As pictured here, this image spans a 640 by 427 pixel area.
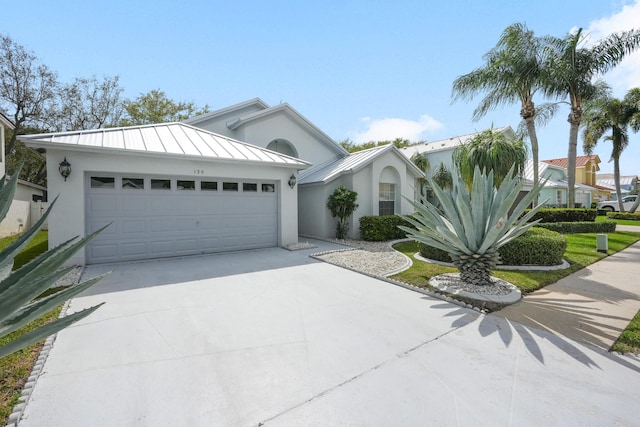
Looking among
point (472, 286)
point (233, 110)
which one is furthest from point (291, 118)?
point (472, 286)

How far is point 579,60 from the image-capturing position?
15523 mm

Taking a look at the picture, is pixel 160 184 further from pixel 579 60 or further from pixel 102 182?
pixel 579 60

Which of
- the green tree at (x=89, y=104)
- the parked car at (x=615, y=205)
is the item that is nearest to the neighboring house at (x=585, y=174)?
the parked car at (x=615, y=205)

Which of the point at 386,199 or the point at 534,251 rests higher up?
the point at 386,199

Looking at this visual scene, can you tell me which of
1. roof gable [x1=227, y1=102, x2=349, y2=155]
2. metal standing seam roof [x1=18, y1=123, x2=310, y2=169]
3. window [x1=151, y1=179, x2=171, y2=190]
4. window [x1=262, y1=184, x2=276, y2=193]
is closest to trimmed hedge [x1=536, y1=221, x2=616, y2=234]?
roof gable [x1=227, y1=102, x2=349, y2=155]

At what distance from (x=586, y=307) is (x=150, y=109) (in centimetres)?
3094

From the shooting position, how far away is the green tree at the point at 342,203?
13.0 metres

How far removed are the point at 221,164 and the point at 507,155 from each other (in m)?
12.6

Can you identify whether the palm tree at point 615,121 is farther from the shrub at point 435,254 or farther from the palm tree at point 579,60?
the shrub at point 435,254

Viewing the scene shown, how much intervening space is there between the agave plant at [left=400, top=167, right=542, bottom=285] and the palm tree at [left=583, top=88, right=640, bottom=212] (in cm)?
2454

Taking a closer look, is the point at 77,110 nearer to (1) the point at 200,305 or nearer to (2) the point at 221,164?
(2) the point at 221,164

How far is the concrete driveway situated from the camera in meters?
2.70

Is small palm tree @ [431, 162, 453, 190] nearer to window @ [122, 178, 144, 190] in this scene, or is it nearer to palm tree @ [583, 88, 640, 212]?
palm tree @ [583, 88, 640, 212]

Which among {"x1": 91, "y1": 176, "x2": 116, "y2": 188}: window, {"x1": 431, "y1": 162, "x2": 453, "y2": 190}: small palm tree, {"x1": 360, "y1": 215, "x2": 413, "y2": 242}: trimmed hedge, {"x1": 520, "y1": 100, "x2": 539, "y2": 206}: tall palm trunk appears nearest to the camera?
{"x1": 91, "y1": 176, "x2": 116, "y2": 188}: window
